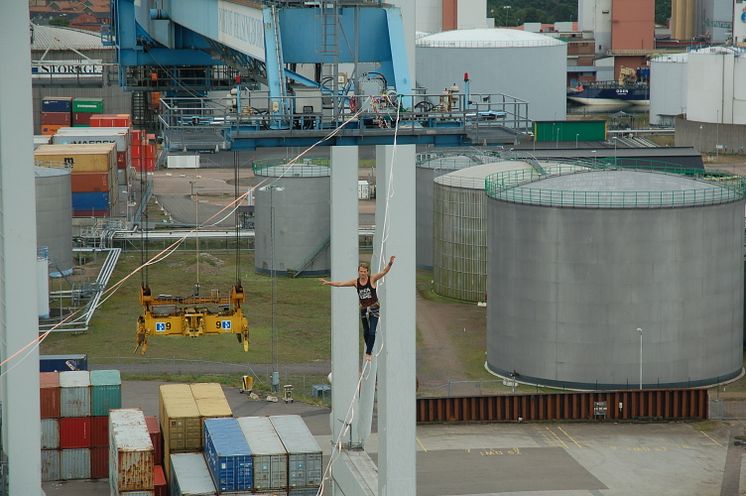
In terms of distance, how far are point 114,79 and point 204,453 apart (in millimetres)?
87424

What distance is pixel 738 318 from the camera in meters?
55.5

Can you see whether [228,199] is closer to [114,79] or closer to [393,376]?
[114,79]

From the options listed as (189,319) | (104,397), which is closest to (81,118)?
(104,397)

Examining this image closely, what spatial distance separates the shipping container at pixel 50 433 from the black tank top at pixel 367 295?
602 inches

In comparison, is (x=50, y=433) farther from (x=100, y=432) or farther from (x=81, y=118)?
(x=81, y=118)

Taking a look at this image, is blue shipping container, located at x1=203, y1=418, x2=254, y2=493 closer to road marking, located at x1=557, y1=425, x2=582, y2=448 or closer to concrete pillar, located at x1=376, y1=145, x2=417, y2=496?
concrete pillar, located at x1=376, y1=145, x2=417, y2=496

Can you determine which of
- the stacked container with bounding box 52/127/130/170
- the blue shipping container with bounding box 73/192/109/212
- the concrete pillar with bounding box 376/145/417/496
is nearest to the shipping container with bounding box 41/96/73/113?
the stacked container with bounding box 52/127/130/170

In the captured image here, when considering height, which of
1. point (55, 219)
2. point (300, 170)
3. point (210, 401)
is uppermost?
point (300, 170)

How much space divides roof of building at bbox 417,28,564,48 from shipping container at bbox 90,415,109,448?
3407 inches

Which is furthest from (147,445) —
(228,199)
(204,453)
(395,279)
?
(228,199)

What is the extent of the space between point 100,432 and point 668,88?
10387 cm

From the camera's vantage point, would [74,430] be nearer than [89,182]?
Yes

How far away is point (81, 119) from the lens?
11725cm

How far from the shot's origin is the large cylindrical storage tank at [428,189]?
243 feet
